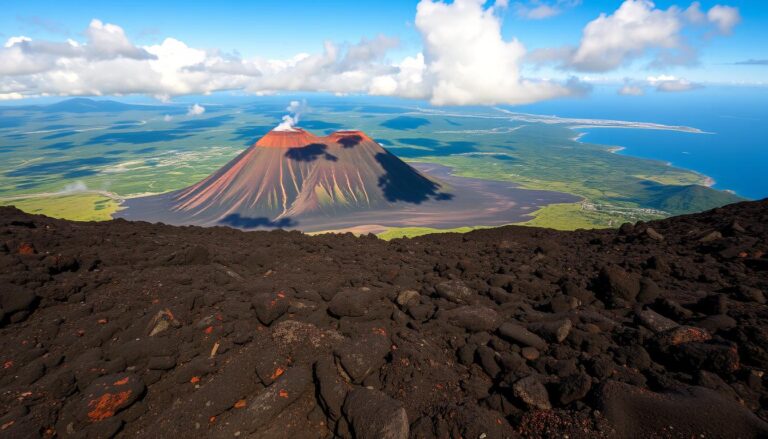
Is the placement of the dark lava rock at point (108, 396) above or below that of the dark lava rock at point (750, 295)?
below

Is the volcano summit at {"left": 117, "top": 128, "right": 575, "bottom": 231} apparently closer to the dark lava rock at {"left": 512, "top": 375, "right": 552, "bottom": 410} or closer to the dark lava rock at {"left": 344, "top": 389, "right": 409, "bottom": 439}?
the dark lava rock at {"left": 344, "top": 389, "right": 409, "bottom": 439}

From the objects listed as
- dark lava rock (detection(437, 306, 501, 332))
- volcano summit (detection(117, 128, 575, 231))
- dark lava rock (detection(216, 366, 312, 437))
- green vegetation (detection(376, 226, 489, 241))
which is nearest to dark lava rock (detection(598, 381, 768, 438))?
dark lava rock (detection(437, 306, 501, 332))

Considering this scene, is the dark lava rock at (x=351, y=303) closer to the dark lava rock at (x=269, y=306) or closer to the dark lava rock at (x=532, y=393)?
the dark lava rock at (x=269, y=306)

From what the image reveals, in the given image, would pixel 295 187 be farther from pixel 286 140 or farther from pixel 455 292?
pixel 455 292

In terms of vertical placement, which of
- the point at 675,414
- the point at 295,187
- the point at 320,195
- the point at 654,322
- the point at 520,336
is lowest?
the point at 320,195

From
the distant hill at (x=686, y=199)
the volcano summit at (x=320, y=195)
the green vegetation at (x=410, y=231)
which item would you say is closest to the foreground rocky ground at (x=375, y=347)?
the green vegetation at (x=410, y=231)

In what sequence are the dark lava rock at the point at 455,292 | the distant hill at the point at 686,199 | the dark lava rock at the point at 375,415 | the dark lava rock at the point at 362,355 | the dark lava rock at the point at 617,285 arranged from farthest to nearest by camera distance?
1. the distant hill at the point at 686,199
2. the dark lava rock at the point at 455,292
3. the dark lava rock at the point at 617,285
4. the dark lava rock at the point at 362,355
5. the dark lava rock at the point at 375,415

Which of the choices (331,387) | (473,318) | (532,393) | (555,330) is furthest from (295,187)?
(532,393)

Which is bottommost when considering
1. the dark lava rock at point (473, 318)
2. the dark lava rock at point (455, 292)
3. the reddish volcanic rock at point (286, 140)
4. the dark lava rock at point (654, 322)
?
the reddish volcanic rock at point (286, 140)
